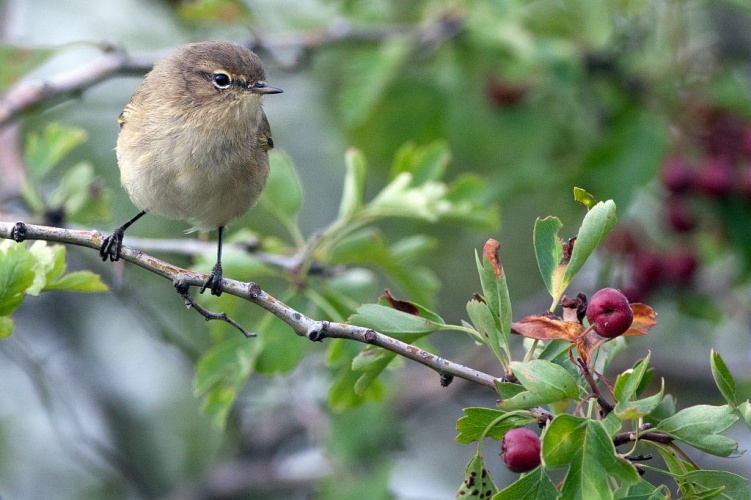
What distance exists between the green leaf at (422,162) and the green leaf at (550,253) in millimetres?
1367

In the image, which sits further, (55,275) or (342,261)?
(342,261)

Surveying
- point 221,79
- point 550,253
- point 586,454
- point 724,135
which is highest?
point 724,135

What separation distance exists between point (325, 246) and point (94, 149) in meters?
3.01

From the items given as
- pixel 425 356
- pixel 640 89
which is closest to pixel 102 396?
pixel 640 89

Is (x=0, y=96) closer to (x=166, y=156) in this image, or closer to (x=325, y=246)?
(x=166, y=156)

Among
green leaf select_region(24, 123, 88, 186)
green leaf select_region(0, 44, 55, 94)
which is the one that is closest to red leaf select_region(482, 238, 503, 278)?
green leaf select_region(24, 123, 88, 186)

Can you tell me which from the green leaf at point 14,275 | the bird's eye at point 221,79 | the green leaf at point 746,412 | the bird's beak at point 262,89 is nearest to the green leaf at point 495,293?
the green leaf at point 746,412

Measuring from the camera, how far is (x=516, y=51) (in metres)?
4.46

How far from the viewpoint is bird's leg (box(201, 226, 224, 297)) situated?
2604 millimetres

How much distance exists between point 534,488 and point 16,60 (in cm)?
317

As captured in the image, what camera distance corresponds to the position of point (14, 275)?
2342 millimetres

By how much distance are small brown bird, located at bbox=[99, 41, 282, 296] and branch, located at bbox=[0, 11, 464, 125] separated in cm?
44

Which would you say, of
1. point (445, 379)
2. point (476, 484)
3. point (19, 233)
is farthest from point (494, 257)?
point (19, 233)

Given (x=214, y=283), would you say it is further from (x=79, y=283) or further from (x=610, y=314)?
(x=610, y=314)
